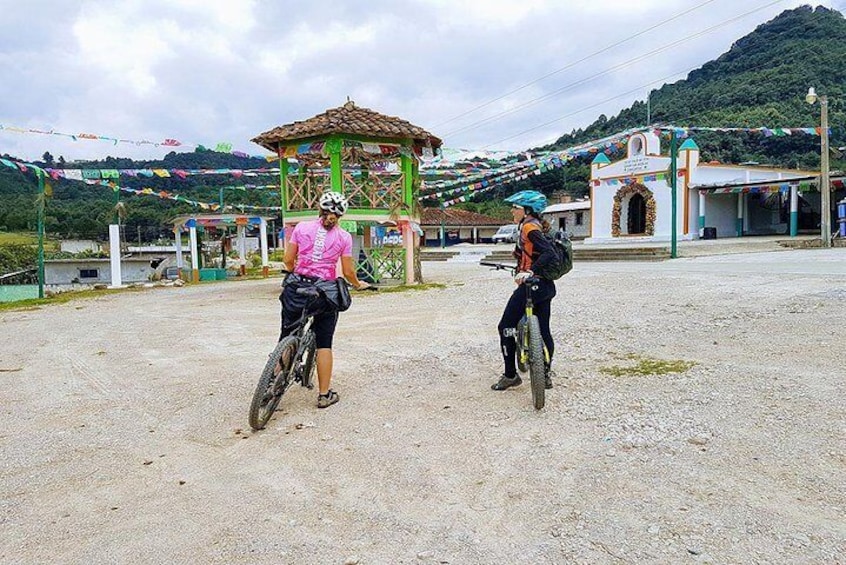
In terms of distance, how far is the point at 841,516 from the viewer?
2.69 meters

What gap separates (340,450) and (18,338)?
7.03m

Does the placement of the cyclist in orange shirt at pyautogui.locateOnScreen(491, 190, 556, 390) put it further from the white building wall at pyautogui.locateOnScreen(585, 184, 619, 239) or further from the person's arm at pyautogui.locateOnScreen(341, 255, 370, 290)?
the white building wall at pyautogui.locateOnScreen(585, 184, 619, 239)

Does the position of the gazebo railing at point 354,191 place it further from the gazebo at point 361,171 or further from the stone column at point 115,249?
the stone column at point 115,249

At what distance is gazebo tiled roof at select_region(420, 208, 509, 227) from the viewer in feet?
164

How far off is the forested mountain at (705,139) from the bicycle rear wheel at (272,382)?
27.6 m

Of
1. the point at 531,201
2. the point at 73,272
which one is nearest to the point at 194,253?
the point at 73,272

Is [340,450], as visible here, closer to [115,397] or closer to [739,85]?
[115,397]

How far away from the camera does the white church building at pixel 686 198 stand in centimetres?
2872

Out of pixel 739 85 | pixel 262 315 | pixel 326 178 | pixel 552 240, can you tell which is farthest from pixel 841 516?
pixel 739 85

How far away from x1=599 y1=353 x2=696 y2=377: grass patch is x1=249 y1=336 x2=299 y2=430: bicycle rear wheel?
2785 mm

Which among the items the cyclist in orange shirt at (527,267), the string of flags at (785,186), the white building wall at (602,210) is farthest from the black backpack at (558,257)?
the white building wall at (602,210)

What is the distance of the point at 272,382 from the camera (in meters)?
4.15

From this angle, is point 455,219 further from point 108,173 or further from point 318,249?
point 318,249

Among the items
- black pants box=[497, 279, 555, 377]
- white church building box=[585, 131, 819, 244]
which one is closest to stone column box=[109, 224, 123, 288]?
black pants box=[497, 279, 555, 377]
